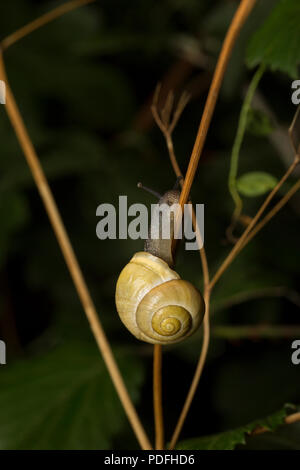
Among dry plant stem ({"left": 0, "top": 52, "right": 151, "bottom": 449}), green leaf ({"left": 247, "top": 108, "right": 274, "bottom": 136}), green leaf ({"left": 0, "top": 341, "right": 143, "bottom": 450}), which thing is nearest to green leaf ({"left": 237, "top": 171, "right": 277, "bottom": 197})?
green leaf ({"left": 247, "top": 108, "right": 274, "bottom": 136})

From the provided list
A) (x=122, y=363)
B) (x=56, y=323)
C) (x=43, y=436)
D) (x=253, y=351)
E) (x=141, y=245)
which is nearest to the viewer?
(x=43, y=436)

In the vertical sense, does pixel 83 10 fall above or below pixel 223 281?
above

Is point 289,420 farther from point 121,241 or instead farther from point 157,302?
point 121,241

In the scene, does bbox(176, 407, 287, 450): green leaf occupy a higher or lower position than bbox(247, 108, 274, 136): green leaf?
lower

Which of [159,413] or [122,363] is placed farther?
[122,363]

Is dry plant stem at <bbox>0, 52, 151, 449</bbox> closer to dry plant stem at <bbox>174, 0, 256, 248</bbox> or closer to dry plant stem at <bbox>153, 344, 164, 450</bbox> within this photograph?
dry plant stem at <bbox>153, 344, 164, 450</bbox>

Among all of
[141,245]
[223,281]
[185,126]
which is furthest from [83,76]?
[223,281]
